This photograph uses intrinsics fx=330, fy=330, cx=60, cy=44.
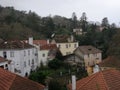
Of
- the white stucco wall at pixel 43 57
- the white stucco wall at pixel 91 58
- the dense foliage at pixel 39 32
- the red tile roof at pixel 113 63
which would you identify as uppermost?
the dense foliage at pixel 39 32

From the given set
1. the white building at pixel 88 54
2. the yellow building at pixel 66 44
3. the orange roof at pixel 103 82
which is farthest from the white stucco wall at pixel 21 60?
the orange roof at pixel 103 82

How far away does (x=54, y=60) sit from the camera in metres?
60.0

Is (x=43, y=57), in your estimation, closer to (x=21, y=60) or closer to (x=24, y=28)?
(x=21, y=60)

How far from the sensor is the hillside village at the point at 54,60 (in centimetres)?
2191

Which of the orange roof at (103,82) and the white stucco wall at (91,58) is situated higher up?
the orange roof at (103,82)

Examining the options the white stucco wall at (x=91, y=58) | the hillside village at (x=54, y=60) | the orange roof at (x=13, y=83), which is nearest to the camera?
the orange roof at (x=13, y=83)

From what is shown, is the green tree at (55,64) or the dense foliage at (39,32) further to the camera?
the dense foliage at (39,32)

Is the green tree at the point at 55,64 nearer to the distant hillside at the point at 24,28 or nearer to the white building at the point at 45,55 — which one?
the white building at the point at 45,55

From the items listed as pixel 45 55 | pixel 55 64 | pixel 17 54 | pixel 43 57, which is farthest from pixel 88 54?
pixel 17 54

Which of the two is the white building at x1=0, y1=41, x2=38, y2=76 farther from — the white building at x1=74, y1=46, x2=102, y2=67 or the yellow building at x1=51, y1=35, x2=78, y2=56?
the yellow building at x1=51, y1=35, x2=78, y2=56

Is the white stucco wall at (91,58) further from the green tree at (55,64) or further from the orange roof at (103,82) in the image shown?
the orange roof at (103,82)

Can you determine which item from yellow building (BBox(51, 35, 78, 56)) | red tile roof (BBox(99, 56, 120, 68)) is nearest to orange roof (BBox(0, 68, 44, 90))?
red tile roof (BBox(99, 56, 120, 68))

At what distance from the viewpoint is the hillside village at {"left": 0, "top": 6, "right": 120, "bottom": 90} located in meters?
21.9

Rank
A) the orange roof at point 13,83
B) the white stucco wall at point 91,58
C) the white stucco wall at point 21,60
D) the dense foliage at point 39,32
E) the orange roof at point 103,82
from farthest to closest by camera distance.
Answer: the dense foliage at point 39,32
the white stucco wall at point 91,58
the white stucco wall at point 21,60
the orange roof at point 103,82
the orange roof at point 13,83
